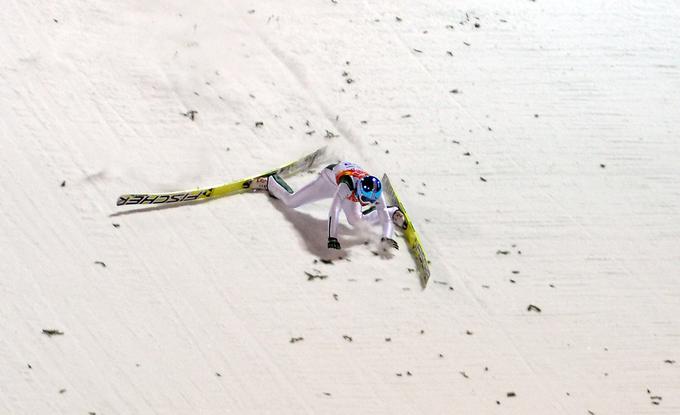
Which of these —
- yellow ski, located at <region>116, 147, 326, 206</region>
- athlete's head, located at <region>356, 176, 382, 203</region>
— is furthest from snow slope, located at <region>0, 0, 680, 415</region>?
athlete's head, located at <region>356, 176, 382, 203</region>

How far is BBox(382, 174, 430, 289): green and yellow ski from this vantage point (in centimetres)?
558

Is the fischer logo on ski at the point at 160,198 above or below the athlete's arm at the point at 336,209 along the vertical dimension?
below

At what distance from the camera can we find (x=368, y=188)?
221 inches

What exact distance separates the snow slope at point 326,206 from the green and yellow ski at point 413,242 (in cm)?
7

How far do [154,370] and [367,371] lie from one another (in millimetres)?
1014

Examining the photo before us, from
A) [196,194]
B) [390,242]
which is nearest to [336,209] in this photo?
[390,242]

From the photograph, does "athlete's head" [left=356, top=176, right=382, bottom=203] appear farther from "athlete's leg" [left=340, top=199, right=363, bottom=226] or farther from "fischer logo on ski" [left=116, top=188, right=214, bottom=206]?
"fischer logo on ski" [left=116, top=188, right=214, bottom=206]

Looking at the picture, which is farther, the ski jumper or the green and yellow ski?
the ski jumper

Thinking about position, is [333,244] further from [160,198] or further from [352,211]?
[160,198]

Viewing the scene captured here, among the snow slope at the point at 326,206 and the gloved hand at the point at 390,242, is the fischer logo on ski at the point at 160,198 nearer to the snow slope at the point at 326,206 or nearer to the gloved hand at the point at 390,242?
the snow slope at the point at 326,206

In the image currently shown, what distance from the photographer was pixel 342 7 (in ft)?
25.2

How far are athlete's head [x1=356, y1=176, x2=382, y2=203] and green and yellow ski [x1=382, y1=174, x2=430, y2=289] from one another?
298 millimetres


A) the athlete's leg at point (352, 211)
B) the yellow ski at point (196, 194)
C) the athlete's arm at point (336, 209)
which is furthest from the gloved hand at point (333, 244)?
the yellow ski at point (196, 194)

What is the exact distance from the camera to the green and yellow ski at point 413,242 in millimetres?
5578
